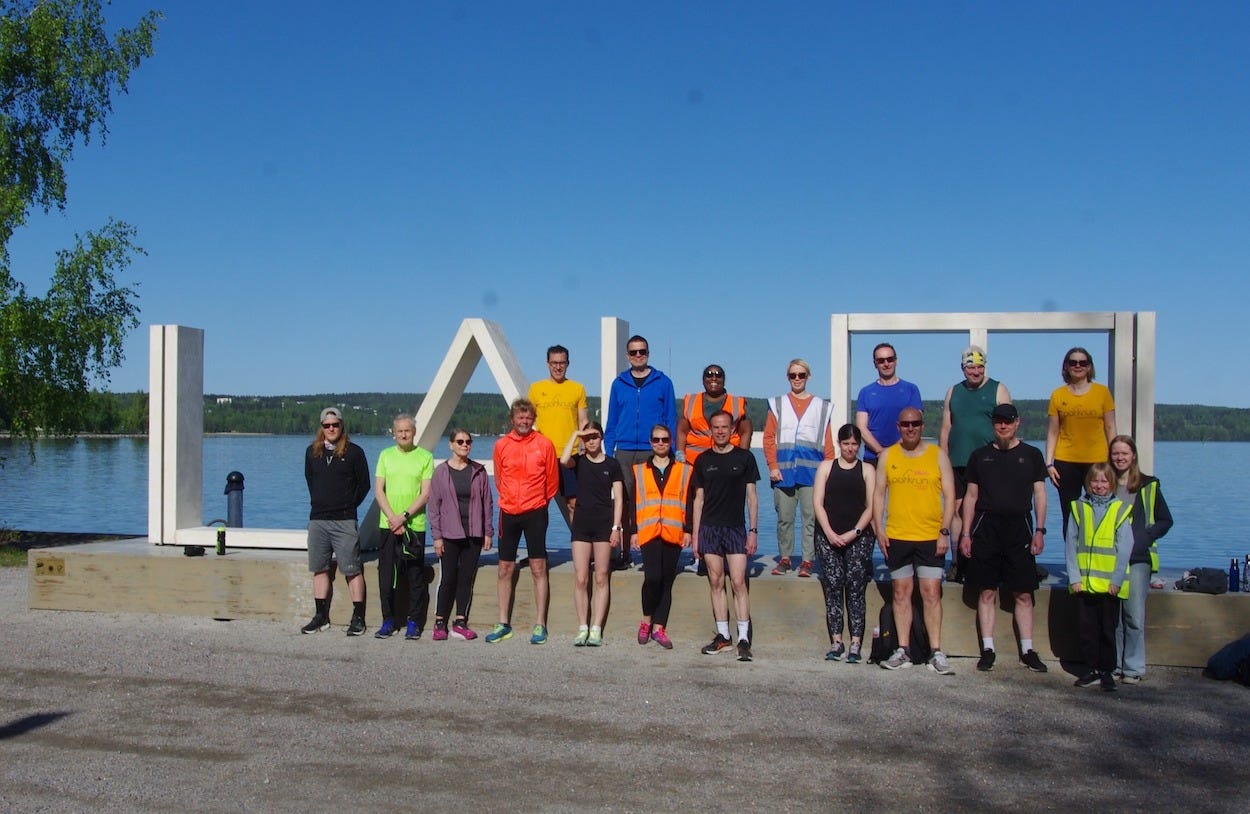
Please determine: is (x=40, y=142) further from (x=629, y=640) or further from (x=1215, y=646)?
(x=1215, y=646)

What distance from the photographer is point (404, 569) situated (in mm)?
9352

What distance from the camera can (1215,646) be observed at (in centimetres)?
804

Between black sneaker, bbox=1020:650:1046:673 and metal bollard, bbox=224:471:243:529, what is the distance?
27.7ft

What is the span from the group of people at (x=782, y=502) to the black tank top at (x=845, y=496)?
1 centimetres

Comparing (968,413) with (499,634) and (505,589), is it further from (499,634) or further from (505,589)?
(499,634)

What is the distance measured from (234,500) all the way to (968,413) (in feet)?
26.8

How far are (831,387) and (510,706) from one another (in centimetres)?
422

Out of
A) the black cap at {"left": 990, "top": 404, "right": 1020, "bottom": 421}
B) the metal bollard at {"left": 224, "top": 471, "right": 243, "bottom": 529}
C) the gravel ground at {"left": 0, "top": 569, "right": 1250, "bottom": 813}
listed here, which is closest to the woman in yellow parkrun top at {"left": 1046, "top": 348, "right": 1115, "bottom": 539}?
the black cap at {"left": 990, "top": 404, "right": 1020, "bottom": 421}

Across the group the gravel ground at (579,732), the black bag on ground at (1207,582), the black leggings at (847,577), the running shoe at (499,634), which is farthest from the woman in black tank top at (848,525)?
the running shoe at (499,634)

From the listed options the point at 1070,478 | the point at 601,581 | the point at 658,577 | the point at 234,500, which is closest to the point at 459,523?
the point at 601,581

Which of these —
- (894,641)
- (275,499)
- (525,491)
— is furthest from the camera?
(275,499)

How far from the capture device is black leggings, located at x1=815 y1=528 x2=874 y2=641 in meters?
8.06

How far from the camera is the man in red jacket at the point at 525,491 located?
880 cm

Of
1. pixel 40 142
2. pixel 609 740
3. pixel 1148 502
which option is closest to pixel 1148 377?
pixel 1148 502
